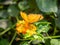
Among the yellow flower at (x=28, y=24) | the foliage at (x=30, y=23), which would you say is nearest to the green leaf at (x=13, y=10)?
the foliage at (x=30, y=23)

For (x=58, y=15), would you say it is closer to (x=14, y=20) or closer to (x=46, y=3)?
(x=46, y=3)

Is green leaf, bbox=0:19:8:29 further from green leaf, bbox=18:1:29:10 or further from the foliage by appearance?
green leaf, bbox=18:1:29:10

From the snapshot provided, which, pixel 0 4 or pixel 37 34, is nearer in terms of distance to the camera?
pixel 37 34

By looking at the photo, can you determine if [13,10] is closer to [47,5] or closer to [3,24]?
[3,24]

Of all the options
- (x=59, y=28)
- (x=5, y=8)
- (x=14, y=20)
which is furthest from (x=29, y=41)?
(x=5, y=8)

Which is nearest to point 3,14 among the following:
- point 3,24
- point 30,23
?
point 3,24

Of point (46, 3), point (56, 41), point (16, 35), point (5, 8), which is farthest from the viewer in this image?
point (5, 8)

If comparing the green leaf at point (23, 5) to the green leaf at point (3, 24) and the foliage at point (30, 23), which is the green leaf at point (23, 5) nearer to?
the foliage at point (30, 23)
